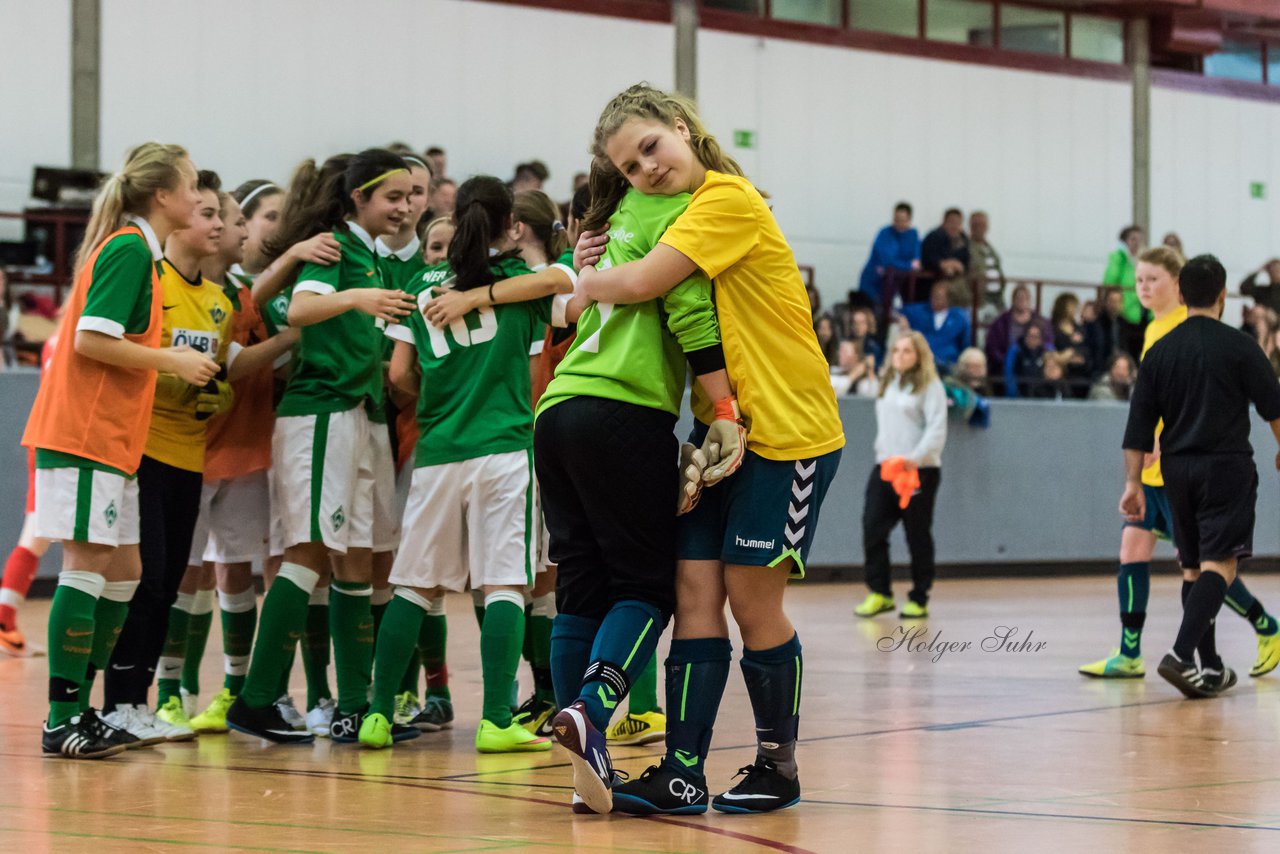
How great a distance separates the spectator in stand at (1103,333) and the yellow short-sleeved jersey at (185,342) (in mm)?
13698

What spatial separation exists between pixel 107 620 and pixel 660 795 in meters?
2.04

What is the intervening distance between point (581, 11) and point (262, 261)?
41.0 feet

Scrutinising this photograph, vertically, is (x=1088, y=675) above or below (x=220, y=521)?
below

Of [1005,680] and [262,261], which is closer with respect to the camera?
[262,261]

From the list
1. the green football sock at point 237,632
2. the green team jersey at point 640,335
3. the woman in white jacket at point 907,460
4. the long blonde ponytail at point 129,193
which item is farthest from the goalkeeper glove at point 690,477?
the woman in white jacket at point 907,460

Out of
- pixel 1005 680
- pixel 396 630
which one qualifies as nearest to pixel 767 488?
pixel 396 630

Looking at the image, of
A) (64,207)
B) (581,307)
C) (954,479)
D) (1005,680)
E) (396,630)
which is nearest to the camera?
(581,307)

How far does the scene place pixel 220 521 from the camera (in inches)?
237

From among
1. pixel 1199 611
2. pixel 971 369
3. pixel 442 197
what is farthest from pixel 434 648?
pixel 971 369


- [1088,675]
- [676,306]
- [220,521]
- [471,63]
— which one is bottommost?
[1088,675]

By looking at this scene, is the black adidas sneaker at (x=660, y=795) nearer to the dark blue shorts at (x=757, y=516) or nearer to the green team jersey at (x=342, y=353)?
the dark blue shorts at (x=757, y=516)

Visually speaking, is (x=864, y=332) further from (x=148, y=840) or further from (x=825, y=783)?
(x=148, y=840)

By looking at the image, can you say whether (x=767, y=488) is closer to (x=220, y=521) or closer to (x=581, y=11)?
(x=220, y=521)

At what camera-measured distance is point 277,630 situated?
555cm
